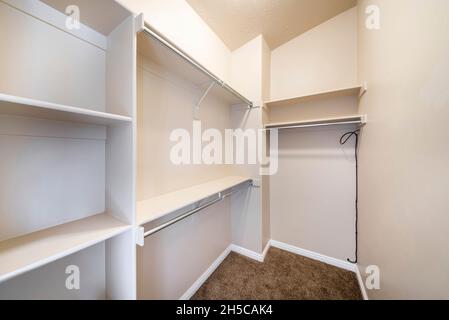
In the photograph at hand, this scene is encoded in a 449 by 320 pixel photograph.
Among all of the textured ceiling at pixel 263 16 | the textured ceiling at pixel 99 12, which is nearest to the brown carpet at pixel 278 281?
the textured ceiling at pixel 99 12

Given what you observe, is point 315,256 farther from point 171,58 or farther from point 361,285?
point 171,58

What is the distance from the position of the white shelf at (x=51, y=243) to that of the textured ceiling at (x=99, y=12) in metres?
0.93

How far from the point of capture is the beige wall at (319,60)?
1.73 meters

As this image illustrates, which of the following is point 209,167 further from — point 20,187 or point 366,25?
point 366,25

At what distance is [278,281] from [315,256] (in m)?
0.68

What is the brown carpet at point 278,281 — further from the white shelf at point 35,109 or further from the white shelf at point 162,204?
the white shelf at point 35,109

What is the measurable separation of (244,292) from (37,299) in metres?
1.45

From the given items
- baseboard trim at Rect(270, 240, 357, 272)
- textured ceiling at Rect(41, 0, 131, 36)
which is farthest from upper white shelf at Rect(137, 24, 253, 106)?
baseboard trim at Rect(270, 240, 357, 272)

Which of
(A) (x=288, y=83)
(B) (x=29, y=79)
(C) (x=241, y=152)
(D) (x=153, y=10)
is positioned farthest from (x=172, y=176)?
(A) (x=288, y=83)

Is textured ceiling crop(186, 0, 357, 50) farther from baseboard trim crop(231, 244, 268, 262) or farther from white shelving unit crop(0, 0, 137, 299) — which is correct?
baseboard trim crop(231, 244, 268, 262)

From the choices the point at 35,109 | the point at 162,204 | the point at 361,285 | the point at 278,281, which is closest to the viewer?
the point at 35,109

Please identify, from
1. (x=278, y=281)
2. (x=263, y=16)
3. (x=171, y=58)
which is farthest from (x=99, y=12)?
(x=278, y=281)

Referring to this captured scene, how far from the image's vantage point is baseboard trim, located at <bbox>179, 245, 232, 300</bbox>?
55.5 inches

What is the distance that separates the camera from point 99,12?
0.69 meters
